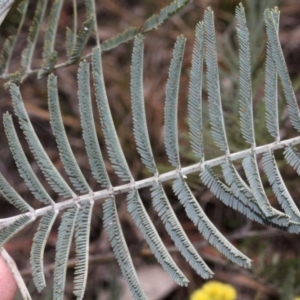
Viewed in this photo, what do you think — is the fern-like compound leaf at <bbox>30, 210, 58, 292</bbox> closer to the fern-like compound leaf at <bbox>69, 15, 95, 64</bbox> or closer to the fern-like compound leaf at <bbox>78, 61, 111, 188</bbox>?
the fern-like compound leaf at <bbox>78, 61, 111, 188</bbox>

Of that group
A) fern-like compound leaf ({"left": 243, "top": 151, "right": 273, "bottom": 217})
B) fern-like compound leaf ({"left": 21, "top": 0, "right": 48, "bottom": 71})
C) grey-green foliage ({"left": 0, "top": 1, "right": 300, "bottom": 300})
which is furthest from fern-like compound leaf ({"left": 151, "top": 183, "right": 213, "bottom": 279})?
fern-like compound leaf ({"left": 21, "top": 0, "right": 48, "bottom": 71})

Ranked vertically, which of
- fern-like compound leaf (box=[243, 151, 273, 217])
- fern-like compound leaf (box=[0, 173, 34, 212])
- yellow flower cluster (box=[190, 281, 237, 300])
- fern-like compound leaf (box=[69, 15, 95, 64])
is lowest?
yellow flower cluster (box=[190, 281, 237, 300])

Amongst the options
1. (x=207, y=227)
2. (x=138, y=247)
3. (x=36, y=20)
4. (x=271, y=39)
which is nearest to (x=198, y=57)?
(x=271, y=39)

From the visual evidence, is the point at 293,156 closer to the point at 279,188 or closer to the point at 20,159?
the point at 279,188

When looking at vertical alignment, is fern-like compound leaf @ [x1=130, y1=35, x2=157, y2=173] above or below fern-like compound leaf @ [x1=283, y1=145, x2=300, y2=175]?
above

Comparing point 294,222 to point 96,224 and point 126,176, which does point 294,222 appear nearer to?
point 126,176

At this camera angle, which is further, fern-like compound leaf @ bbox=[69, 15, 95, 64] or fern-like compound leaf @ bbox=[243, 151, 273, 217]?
fern-like compound leaf @ bbox=[69, 15, 95, 64]
